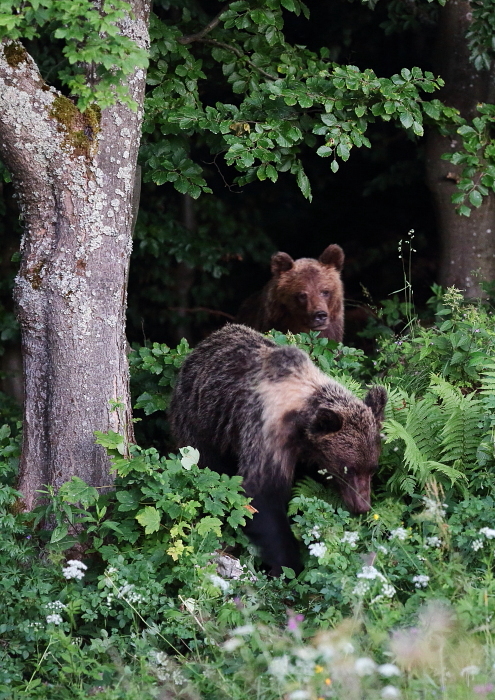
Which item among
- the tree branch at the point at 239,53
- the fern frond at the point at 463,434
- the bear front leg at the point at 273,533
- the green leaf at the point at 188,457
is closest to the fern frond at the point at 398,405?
the fern frond at the point at 463,434

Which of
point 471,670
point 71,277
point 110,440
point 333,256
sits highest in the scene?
point 333,256

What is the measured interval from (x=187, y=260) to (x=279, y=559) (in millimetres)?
6374

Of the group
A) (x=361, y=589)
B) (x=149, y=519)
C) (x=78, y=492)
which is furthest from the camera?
(x=78, y=492)

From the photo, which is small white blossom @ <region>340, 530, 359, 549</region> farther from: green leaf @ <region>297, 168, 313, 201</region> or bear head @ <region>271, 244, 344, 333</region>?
bear head @ <region>271, 244, 344, 333</region>

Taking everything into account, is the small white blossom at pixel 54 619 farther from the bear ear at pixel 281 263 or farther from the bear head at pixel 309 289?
the bear ear at pixel 281 263

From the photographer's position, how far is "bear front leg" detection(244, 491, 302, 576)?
5855 millimetres

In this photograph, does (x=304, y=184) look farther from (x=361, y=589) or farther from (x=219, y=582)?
(x=361, y=589)

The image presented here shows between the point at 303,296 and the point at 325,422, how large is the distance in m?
4.50

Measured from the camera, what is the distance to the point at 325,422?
5.89 metres

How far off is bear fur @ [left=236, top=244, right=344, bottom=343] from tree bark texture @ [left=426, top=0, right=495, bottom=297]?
1333 mm

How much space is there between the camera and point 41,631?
15.5 feet

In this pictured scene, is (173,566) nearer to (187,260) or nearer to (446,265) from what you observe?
(446,265)

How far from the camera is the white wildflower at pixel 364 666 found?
3.38 m

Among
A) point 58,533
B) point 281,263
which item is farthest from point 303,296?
point 58,533
